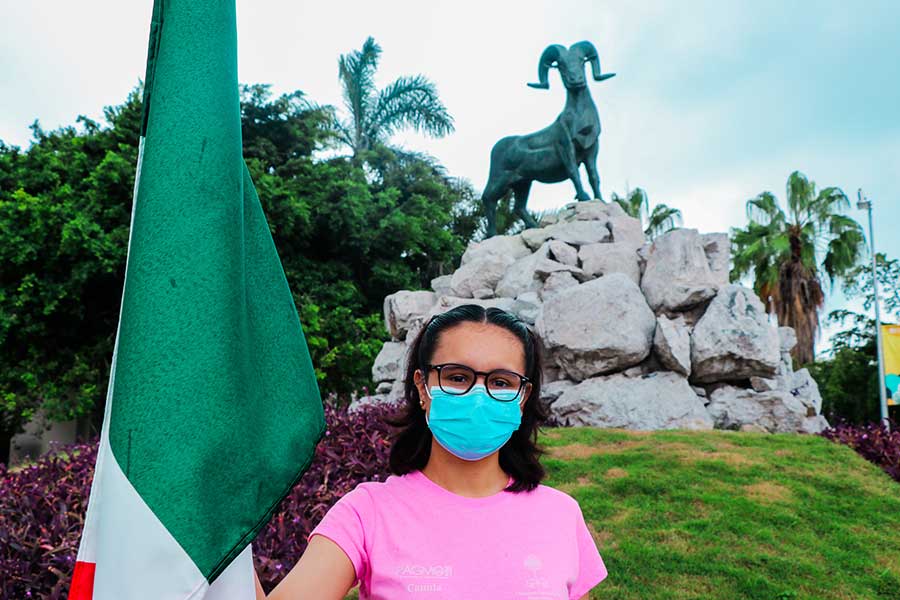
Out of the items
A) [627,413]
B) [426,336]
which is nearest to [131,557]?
[426,336]

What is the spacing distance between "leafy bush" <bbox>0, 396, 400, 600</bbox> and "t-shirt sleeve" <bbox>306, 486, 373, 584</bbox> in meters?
0.98

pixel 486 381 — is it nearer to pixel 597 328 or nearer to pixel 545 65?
pixel 597 328

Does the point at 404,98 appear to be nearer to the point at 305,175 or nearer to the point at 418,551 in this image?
the point at 305,175

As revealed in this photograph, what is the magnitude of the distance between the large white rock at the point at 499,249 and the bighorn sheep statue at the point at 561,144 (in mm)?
1132

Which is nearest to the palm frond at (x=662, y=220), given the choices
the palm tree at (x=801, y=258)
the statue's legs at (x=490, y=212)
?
the palm tree at (x=801, y=258)

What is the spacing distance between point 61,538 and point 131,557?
11.4ft

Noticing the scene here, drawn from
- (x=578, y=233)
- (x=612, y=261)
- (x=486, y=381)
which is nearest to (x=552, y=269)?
(x=612, y=261)

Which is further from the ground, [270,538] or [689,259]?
[689,259]

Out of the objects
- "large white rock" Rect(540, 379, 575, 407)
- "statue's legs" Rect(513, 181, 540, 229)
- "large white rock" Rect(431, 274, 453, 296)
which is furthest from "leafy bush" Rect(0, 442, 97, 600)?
"statue's legs" Rect(513, 181, 540, 229)

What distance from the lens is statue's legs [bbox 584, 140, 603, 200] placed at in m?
12.3

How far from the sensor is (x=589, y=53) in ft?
39.5

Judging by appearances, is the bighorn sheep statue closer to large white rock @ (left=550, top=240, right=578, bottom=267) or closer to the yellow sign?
large white rock @ (left=550, top=240, right=578, bottom=267)

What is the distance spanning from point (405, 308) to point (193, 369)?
1034 centimetres

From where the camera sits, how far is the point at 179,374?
109 centimetres
